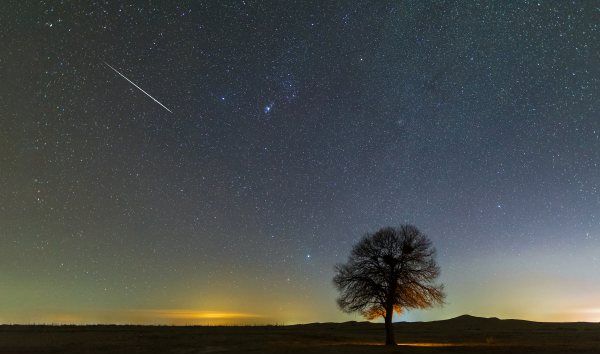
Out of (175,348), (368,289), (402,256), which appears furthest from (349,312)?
(175,348)

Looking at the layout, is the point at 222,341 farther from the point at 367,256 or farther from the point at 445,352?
the point at 445,352

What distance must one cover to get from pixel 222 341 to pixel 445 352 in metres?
16.4

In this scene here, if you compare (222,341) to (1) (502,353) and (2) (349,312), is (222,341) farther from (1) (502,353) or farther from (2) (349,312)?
(1) (502,353)

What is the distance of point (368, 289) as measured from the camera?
3559 centimetres

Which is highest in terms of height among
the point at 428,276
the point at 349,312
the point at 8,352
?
the point at 428,276

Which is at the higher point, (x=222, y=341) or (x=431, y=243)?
(x=431, y=243)

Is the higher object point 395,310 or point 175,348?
point 395,310

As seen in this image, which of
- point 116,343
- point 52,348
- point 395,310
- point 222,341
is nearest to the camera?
point 52,348

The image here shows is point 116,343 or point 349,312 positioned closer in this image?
point 116,343

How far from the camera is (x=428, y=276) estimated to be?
3544cm

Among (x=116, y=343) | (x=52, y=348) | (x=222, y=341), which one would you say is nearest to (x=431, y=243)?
(x=222, y=341)

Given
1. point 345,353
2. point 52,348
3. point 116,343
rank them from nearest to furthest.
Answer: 1. point 345,353
2. point 52,348
3. point 116,343

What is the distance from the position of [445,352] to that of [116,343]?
22363 millimetres

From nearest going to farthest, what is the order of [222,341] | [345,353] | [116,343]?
[345,353] → [116,343] → [222,341]
